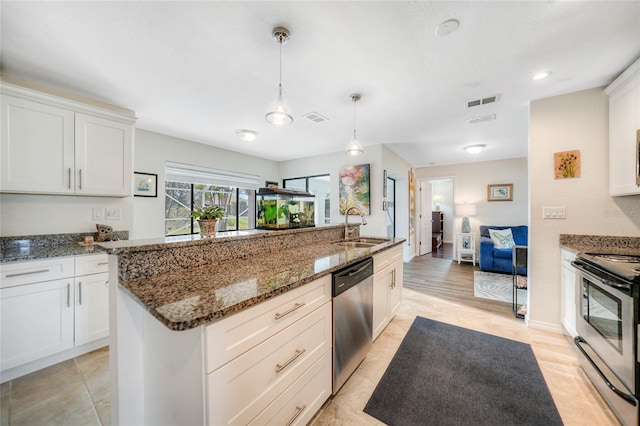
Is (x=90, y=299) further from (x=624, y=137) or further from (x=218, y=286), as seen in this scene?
(x=624, y=137)

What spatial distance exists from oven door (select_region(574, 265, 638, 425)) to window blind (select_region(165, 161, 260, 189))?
194 inches

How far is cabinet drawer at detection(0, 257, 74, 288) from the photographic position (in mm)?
1738

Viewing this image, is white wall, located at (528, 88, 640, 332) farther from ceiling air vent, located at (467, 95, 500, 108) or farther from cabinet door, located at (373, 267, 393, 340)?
cabinet door, located at (373, 267, 393, 340)

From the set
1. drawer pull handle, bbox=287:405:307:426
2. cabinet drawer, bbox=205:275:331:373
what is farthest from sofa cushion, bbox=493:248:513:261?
drawer pull handle, bbox=287:405:307:426

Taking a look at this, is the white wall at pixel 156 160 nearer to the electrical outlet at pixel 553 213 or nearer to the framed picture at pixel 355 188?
the framed picture at pixel 355 188

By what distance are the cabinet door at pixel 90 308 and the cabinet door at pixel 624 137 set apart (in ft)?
15.5

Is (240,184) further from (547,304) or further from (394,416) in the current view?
(547,304)

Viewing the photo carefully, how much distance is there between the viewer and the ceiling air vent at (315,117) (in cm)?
293

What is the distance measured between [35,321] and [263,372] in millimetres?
2225

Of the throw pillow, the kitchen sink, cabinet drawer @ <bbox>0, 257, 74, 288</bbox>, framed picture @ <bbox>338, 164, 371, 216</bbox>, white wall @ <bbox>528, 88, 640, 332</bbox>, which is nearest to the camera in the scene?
cabinet drawer @ <bbox>0, 257, 74, 288</bbox>

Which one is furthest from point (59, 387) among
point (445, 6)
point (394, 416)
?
point (445, 6)

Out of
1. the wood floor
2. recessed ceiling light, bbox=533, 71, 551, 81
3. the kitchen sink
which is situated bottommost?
the wood floor

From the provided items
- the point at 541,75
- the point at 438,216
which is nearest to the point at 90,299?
the point at 541,75

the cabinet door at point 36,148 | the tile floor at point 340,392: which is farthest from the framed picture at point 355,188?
the cabinet door at point 36,148
